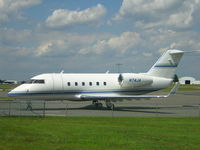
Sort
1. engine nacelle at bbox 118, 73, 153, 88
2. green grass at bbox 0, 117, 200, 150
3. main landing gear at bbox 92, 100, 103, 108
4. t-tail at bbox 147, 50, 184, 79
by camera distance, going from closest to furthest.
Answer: green grass at bbox 0, 117, 200, 150, engine nacelle at bbox 118, 73, 153, 88, main landing gear at bbox 92, 100, 103, 108, t-tail at bbox 147, 50, 184, 79

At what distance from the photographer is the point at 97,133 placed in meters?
15.4

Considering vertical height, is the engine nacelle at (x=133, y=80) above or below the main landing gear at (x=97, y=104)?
above

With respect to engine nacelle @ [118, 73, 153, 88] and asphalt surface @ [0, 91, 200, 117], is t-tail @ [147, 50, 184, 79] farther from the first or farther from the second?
asphalt surface @ [0, 91, 200, 117]

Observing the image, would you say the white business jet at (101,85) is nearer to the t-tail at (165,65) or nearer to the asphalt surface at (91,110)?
the t-tail at (165,65)

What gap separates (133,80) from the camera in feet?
116

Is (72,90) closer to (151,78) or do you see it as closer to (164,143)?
(151,78)

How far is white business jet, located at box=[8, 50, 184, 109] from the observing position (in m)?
31.7

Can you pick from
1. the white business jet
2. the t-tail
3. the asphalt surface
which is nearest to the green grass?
the asphalt surface

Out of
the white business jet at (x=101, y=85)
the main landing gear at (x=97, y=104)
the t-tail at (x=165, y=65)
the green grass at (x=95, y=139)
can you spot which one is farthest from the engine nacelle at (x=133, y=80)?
the green grass at (x=95, y=139)

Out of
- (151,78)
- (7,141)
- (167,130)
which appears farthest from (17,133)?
(151,78)

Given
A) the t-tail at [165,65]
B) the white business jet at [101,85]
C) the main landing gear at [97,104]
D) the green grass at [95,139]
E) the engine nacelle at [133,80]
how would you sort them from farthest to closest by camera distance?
the t-tail at [165,65] < the main landing gear at [97,104] < the engine nacelle at [133,80] < the white business jet at [101,85] < the green grass at [95,139]

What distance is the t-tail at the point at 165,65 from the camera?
120 ft

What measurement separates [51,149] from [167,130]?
721cm

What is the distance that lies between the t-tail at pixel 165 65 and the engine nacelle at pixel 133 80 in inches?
58.7
